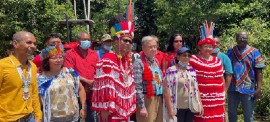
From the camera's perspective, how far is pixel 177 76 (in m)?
5.94

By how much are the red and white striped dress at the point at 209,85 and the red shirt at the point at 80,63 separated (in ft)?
5.46

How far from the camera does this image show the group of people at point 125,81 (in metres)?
4.48

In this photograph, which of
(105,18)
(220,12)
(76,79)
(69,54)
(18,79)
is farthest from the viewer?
(105,18)

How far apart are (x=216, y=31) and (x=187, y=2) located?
1987 mm

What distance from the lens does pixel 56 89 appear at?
4.86 metres

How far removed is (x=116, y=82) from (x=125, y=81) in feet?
0.56

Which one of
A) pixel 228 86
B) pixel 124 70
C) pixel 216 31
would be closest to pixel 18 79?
pixel 124 70

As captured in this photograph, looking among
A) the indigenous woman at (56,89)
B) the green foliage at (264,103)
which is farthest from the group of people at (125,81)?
the green foliage at (264,103)

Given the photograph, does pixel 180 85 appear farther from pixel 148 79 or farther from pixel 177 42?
pixel 177 42

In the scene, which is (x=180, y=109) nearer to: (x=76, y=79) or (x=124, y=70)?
(x=124, y=70)

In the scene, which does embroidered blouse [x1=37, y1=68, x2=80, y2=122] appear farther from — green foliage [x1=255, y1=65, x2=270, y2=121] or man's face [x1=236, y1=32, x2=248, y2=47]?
green foliage [x1=255, y1=65, x2=270, y2=121]

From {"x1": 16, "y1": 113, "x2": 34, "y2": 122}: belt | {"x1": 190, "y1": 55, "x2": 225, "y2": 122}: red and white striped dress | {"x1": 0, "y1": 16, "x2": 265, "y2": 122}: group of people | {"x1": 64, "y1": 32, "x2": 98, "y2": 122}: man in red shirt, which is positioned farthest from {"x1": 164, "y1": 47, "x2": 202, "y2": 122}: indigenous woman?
{"x1": 16, "y1": 113, "x2": 34, "y2": 122}: belt

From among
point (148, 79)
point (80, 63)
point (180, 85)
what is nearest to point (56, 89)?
point (148, 79)

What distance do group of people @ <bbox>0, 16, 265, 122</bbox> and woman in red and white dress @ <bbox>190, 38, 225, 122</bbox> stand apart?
0.05ft
